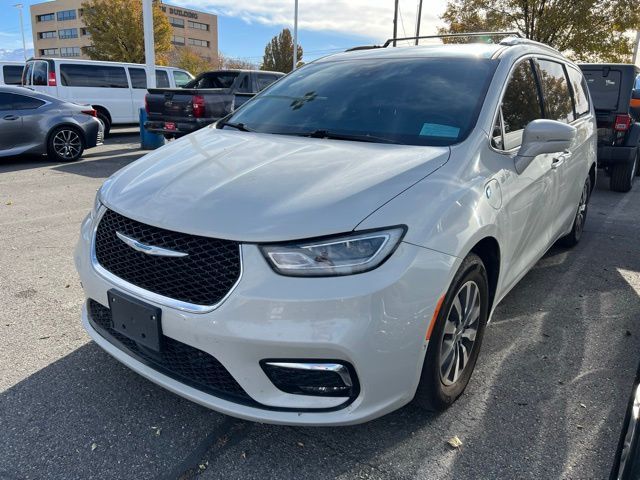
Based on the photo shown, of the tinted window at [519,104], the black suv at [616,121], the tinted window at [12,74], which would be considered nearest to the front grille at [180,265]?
the tinted window at [519,104]

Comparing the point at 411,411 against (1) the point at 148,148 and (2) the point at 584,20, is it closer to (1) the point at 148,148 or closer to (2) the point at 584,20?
(1) the point at 148,148

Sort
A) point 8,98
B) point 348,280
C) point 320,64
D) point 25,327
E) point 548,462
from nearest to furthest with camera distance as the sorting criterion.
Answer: point 348,280, point 548,462, point 25,327, point 320,64, point 8,98

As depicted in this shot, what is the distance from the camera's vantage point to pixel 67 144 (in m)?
9.96

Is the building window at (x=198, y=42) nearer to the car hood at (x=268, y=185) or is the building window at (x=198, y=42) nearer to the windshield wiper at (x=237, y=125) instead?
the windshield wiper at (x=237, y=125)

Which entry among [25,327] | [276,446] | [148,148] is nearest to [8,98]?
[148,148]

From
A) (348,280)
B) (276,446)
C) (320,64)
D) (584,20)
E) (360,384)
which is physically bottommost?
(276,446)

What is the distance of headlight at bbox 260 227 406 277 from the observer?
1.92 meters

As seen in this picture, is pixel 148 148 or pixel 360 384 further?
pixel 148 148

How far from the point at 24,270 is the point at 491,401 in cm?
371

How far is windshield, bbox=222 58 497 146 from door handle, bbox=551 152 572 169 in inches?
32.4

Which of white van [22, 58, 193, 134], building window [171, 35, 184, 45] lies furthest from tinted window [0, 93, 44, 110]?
building window [171, 35, 184, 45]

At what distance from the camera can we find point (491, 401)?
262cm

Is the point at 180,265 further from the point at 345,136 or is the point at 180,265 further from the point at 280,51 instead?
the point at 280,51

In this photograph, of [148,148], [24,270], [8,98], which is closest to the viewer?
[24,270]
